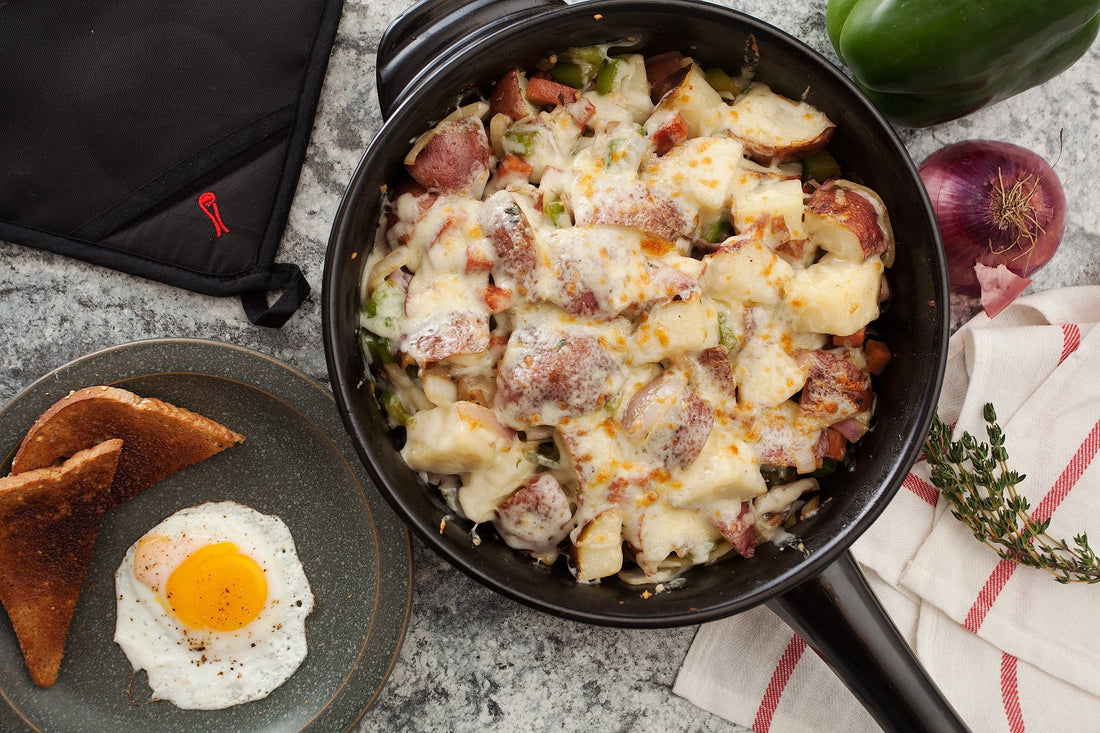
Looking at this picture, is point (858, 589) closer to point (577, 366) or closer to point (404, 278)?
point (577, 366)

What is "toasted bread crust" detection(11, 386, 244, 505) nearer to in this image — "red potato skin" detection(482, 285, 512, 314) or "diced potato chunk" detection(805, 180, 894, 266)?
"red potato skin" detection(482, 285, 512, 314)

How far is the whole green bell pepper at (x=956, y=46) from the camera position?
1.94 meters

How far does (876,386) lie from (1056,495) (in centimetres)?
75

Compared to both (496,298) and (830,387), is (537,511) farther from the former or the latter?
(830,387)

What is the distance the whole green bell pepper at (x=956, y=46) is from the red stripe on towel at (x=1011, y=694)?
1512mm

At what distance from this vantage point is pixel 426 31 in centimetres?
192

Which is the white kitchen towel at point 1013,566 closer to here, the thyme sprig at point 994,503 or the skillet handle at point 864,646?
the thyme sprig at point 994,503

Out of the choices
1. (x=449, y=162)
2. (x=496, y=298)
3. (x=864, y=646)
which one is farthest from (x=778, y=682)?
(x=449, y=162)

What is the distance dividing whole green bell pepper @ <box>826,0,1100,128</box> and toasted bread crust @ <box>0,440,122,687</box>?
2.15 m

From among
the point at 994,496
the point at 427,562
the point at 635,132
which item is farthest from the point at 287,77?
the point at 994,496

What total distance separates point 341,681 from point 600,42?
1766mm

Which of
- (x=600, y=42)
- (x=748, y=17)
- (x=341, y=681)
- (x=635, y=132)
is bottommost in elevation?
(x=341, y=681)

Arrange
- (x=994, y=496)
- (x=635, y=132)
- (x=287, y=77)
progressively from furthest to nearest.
A: (x=287, y=77)
(x=994, y=496)
(x=635, y=132)

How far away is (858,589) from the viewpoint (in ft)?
6.10
